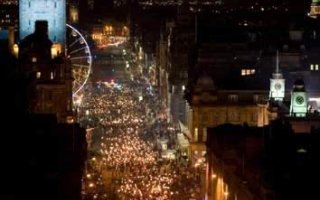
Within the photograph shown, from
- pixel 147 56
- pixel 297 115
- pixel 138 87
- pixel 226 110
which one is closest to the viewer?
pixel 297 115

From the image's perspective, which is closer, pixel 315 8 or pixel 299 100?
pixel 299 100

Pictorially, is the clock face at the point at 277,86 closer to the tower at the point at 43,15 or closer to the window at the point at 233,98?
the window at the point at 233,98

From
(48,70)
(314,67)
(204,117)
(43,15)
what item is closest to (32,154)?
(48,70)

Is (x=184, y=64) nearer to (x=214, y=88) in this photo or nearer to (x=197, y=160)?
(x=214, y=88)

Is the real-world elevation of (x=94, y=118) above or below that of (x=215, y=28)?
below

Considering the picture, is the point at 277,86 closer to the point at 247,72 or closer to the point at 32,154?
the point at 247,72

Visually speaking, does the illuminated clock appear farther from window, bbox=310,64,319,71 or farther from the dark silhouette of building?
window, bbox=310,64,319,71

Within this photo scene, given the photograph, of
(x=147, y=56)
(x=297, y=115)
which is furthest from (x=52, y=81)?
(x=147, y=56)

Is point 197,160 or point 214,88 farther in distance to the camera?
point 214,88
